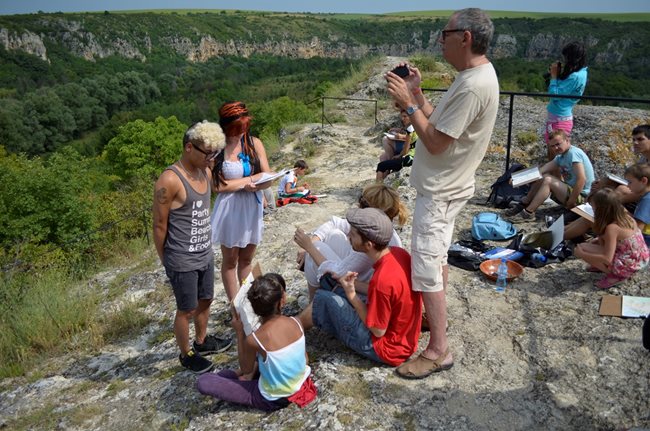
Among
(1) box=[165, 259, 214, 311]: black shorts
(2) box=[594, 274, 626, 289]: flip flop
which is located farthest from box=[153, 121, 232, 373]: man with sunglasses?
(2) box=[594, 274, 626, 289]: flip flop

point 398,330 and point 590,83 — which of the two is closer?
point 398,330

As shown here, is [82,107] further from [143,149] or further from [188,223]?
[188,223]

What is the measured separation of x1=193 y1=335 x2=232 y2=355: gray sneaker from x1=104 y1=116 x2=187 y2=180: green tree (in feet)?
112

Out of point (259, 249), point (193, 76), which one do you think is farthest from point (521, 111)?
point (193, 76)

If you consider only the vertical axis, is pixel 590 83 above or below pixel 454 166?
below

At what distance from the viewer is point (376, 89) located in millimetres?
16484

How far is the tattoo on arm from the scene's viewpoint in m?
2.73

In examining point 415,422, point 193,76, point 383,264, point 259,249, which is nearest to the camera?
point 415,422

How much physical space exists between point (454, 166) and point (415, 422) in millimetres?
1331

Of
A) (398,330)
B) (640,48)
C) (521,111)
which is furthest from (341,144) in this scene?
(640,48)

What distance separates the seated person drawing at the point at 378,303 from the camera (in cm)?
262

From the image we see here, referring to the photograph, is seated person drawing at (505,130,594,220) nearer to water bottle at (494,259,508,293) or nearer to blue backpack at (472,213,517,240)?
blue backpack at (472,213,517,240)

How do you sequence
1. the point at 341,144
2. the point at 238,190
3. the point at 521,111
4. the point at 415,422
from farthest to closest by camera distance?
the point at 341,144 < the point at 521,111 < the point at 238,190 < the point at 415,422

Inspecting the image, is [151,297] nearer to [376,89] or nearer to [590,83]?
[376,89]
